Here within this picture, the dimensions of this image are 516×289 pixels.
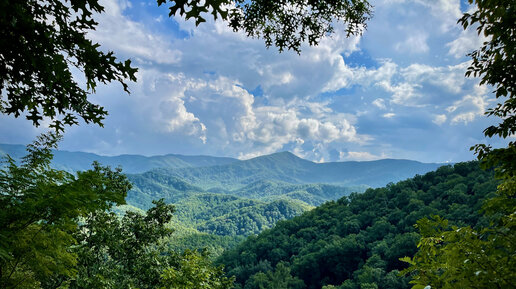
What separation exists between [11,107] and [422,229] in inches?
250

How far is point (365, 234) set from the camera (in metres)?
70.5

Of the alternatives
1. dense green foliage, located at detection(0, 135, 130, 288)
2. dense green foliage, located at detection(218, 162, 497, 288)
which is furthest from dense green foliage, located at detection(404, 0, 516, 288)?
dense green foliage, located at detection(218, 162, 497, 288)

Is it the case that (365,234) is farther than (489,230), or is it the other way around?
(365,234)

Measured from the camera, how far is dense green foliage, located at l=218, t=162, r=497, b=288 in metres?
53.7

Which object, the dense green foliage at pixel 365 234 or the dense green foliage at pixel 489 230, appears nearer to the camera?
the dense green foliage at pixel 489 230

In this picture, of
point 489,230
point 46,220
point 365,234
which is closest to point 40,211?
point 46,220

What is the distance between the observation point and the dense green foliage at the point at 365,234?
53688mm

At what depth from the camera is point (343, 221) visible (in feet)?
263

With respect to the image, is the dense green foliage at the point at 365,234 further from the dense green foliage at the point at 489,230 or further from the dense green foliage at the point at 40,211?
the dense green foliage at the point at 40,211

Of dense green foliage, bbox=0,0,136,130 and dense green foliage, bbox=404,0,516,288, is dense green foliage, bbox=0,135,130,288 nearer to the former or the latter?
dense green foliage, bbox=0,0,136,130

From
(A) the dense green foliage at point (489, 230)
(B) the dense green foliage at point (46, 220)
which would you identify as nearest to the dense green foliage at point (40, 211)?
(B) the dense green foliage at point (46, 220)

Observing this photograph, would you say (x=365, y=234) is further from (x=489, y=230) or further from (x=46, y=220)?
(x=46, y=220)

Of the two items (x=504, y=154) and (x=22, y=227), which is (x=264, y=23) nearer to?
(x=504, y=154)

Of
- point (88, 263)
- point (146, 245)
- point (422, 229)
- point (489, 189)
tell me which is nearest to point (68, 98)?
point (422, 229)
